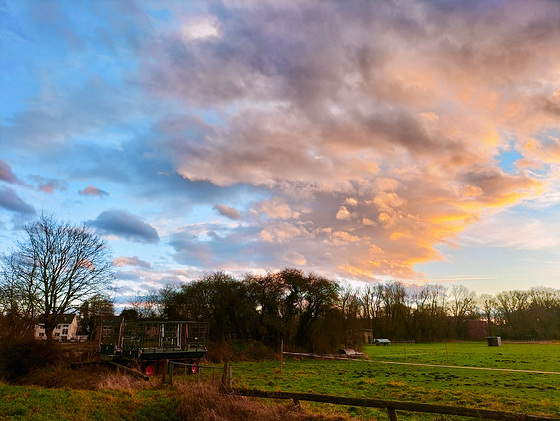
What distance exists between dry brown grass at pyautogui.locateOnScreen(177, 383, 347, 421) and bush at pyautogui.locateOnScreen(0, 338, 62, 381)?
1331cm

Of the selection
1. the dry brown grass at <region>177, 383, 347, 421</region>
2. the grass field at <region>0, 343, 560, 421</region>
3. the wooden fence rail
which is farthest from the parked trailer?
the wooden fence rail

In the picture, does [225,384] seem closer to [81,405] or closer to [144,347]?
Result: [81,405]

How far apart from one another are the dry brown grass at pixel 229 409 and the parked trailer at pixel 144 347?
31.4 ft

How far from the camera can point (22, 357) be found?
20062 millimetres

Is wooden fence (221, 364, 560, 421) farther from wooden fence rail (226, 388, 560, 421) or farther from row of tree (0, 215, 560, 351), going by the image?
row of tree (0, 215, 560, 351)

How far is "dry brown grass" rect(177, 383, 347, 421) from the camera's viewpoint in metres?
9.39

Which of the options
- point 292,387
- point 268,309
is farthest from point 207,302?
point 292,387

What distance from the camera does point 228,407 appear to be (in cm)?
1000

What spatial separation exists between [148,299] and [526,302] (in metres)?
89.5

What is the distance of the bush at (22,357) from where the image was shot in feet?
65.1

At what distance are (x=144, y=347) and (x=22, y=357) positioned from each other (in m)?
5.93

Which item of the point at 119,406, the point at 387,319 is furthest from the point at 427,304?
the point at 119,406

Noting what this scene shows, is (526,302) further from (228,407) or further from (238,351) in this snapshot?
(228,407)

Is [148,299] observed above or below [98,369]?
above
